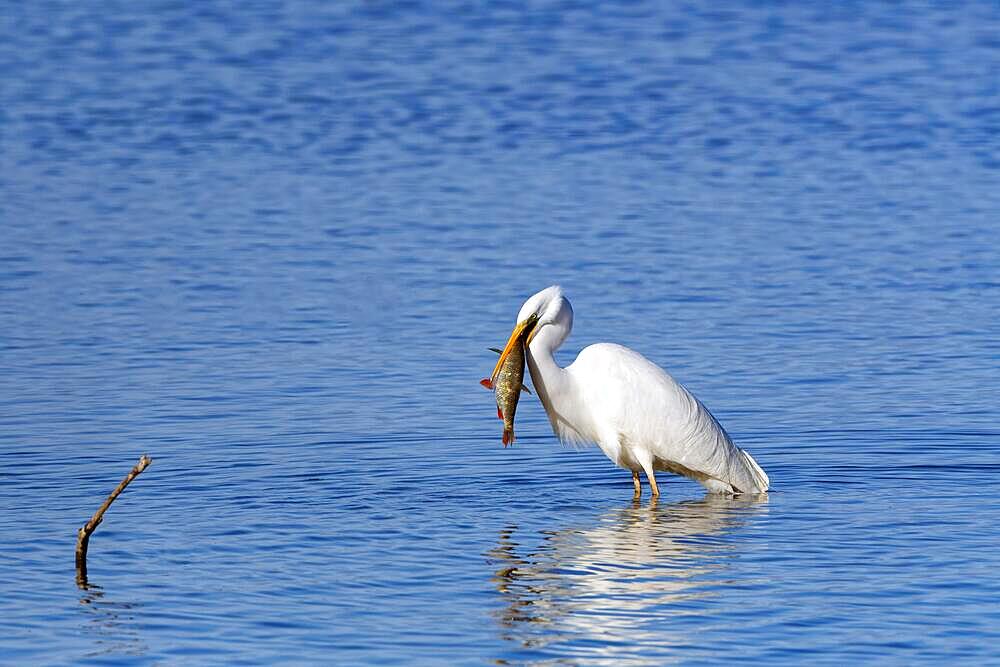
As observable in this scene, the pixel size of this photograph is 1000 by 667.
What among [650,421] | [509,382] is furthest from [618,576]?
[650,421]

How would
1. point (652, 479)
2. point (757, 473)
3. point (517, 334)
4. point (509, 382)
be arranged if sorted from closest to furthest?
point (509, 382)
point (517, 334)
point (757, 473)
point (652, 479)

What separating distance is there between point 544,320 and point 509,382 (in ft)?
1.28

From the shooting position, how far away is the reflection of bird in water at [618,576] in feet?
25.5

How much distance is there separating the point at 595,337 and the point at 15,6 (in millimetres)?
21909

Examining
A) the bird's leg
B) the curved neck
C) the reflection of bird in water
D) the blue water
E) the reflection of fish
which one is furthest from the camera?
the bird's leg

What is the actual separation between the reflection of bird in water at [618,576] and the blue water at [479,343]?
3cm

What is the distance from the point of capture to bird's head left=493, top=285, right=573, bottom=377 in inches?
392

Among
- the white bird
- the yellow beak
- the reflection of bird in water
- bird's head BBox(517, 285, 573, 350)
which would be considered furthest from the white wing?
the yellow beak

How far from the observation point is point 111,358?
43.0 ft

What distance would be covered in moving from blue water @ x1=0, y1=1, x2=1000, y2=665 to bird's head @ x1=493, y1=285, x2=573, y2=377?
0.79 meters

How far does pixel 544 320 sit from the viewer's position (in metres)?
10.0

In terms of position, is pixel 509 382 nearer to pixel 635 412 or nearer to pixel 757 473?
pixel 635 412

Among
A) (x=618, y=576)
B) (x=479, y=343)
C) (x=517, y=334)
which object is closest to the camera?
(x=618, y=576)

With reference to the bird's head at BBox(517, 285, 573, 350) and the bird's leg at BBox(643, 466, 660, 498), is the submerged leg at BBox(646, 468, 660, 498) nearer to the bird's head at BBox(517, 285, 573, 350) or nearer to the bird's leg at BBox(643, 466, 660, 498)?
the bird's leg at BBox(643, 466, 660, 498)
